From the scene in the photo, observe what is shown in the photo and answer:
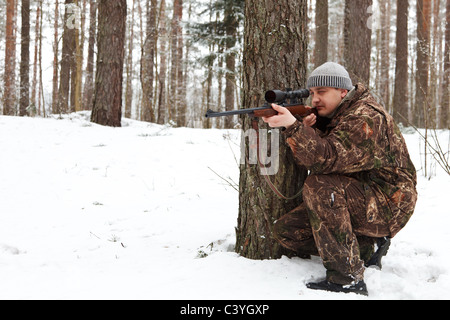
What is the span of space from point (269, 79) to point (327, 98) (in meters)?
0.46

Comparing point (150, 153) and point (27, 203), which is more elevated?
point (150, 153)

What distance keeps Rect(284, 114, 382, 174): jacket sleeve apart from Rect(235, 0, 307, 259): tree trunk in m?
0.50

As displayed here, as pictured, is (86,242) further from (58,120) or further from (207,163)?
(58,120)

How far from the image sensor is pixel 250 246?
2.88 metres

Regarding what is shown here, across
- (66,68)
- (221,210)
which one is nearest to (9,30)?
(66,68)

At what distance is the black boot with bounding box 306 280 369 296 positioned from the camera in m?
2.30

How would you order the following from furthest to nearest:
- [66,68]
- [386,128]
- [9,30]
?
[9,30]
[66,68]
[386,128]

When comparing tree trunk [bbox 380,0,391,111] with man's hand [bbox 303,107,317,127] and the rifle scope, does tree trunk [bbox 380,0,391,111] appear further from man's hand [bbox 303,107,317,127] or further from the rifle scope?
the rifle scope

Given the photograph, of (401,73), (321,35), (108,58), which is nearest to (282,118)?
(108,58)

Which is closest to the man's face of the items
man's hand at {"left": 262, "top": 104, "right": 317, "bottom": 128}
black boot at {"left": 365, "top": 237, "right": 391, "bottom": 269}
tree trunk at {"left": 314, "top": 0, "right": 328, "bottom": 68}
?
man's hand at {"left": 262, "top": 104, "right": 317, "bottom": 128}

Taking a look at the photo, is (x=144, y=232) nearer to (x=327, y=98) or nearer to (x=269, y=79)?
(x=269, y=79)

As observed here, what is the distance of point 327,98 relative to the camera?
2.61 meters
